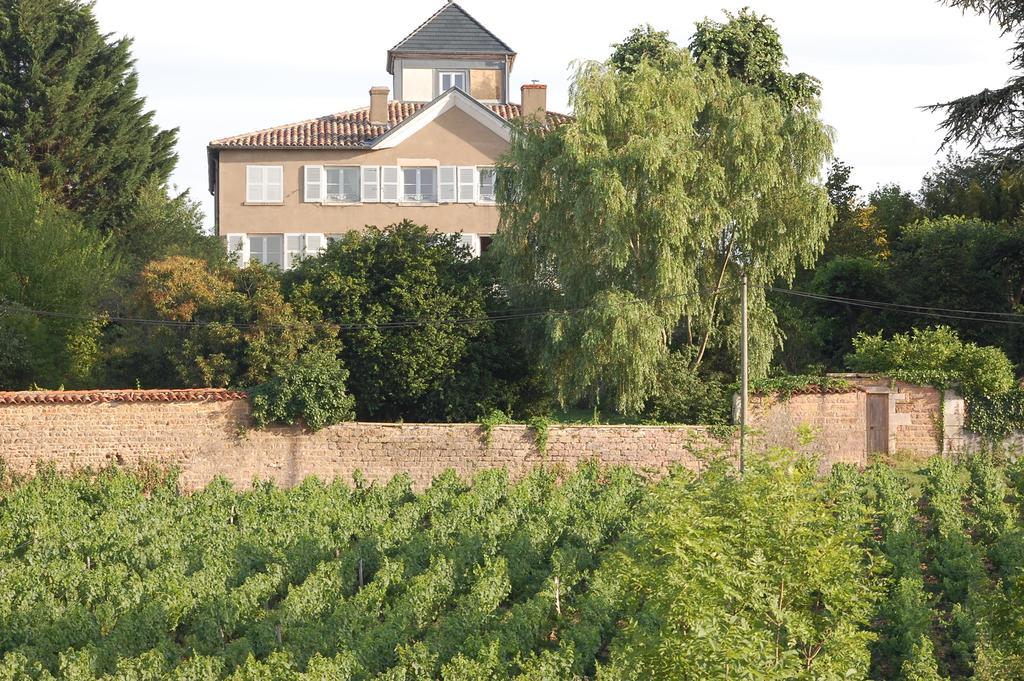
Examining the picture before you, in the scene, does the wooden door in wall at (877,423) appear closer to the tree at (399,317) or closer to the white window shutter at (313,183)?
the tree at (399,317)

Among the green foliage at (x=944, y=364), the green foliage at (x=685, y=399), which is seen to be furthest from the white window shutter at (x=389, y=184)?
the green foliage at (x=944, y=364)

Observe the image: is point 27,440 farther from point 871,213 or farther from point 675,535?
point 871,213

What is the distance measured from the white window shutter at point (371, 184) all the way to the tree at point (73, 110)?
9.82m

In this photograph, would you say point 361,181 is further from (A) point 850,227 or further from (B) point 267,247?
(A) point 850,227

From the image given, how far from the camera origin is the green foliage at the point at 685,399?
32.3 m

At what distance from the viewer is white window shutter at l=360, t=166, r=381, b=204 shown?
141ft

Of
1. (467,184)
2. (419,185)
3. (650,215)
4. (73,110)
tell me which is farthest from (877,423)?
(73,110)

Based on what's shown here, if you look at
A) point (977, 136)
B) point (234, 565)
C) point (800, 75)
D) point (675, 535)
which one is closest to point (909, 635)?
point (675, 535)

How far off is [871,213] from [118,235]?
86.0 ft

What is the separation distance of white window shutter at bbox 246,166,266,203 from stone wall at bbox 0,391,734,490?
531 inches

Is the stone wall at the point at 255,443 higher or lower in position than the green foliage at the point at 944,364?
lower

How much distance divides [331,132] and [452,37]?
23.4ft

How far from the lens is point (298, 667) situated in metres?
17.6

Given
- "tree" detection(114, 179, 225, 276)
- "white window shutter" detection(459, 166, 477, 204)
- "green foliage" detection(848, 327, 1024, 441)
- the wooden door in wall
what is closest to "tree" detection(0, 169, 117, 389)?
"tree" detection(114, 179, 225, 276)
